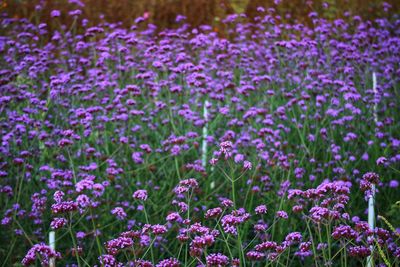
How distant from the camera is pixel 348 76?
5434mm

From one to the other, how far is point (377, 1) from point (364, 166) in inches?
261

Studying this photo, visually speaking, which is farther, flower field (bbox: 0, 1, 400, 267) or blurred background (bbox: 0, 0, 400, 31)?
blurred background (bbox: 0, 0, 400, 31)

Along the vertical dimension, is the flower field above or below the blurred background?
below

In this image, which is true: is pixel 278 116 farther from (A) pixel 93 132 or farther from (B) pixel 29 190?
(B) pixel 29 190

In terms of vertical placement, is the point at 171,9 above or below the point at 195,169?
above

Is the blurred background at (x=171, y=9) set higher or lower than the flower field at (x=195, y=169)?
higher

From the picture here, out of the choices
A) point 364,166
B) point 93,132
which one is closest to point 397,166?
point 364,166

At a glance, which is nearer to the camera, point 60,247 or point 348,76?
point 60,247

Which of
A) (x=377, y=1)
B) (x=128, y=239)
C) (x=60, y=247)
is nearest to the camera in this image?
(x=128, y=239)

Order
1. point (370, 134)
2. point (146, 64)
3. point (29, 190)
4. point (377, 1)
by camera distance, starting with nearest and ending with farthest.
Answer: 1. point (29, 190)
2. point (370, 134)
3. point (146, 64)
4. point (377, 1)

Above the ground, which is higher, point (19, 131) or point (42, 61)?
point (42, 61)

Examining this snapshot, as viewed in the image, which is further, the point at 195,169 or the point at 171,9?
the point at 171,9

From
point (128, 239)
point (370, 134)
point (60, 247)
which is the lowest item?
point (60, 247)

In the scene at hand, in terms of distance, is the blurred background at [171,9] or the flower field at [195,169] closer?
the flower field at [195,169]
